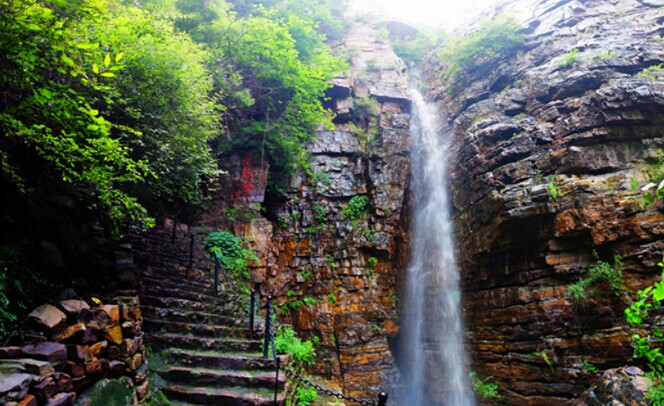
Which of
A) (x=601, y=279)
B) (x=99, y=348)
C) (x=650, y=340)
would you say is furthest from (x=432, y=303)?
(x=99, y=348)

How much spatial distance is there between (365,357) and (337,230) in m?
4.17

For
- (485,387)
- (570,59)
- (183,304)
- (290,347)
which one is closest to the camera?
(183,304)

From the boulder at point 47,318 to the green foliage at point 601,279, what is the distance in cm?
928

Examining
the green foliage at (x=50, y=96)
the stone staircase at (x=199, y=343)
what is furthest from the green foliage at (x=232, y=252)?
the green foliage at (x=50, y=96)

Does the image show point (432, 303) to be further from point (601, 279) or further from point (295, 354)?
point (295, 354)

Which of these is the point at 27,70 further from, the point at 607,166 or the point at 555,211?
the point at 607,166

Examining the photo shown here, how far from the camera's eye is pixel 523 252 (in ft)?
29.8

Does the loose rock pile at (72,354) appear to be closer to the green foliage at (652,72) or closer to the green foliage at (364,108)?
the green foliage at (364,108)

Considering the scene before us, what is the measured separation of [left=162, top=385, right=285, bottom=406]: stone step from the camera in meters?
4.42

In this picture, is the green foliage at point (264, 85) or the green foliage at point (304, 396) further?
the green foliage at point (264, 85)

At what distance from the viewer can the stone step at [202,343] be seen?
521 centimetres

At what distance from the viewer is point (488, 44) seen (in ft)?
50.8

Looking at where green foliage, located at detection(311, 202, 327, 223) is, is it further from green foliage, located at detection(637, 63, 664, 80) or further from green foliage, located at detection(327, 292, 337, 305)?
green foliage, located at detection(637, 63, 664, 80)

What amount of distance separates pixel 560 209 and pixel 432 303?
4.74m
